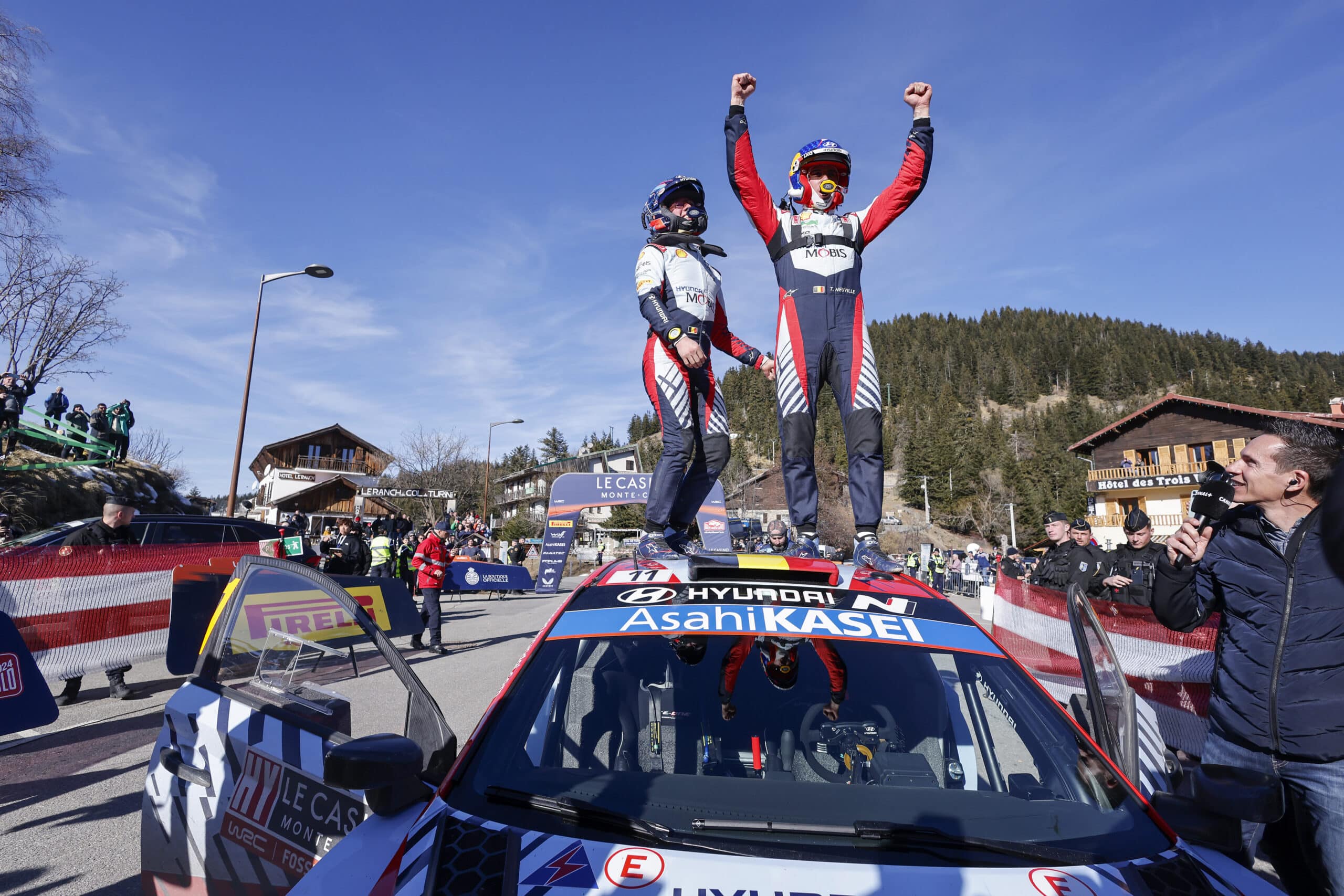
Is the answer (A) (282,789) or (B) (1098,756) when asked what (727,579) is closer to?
(B) (1098,756)

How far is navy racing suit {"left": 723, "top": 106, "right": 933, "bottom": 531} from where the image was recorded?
13.4 feet

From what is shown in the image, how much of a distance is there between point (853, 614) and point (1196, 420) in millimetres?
62113

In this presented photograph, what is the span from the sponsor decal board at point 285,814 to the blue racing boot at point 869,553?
2.16 meters

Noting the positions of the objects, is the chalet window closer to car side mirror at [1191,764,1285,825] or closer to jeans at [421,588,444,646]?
jeans at [421,588,444,646]

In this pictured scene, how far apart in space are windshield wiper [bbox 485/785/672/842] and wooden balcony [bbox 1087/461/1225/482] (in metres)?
58.9

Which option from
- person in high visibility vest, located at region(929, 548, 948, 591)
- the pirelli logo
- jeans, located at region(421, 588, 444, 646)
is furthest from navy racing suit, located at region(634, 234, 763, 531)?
person in high visibility vest, located at region(929, 548, 948, 591)

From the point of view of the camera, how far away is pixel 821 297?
4.21 m

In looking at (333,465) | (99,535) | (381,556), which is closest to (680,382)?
(99,535)

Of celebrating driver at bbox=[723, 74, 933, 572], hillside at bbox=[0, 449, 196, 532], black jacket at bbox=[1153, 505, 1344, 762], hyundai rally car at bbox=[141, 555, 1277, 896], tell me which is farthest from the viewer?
hillside at bbox=[0, 449, 196, 532]

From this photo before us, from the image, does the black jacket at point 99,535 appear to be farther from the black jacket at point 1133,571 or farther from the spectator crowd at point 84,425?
the spectator crowd at point 84,425

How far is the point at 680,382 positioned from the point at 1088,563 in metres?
5.33

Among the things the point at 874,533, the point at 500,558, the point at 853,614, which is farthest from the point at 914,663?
the point at 500,558

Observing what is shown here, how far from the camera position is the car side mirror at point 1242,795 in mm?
1651

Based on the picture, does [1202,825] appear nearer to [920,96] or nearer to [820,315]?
[820,315]
